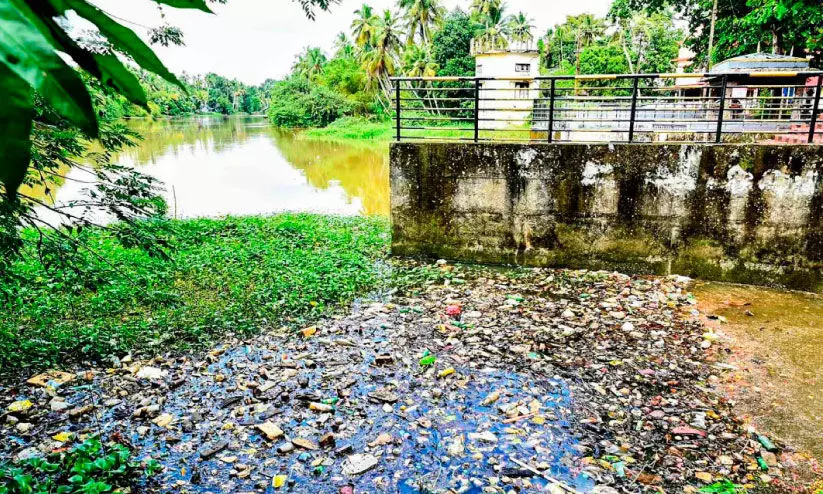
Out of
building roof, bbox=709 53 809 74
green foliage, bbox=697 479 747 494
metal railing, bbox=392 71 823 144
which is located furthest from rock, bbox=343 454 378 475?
building roof, bbox=709 53 809 74

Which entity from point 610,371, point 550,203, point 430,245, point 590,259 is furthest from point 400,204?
point 610,371

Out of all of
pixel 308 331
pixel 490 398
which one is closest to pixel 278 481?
pixel 490 398

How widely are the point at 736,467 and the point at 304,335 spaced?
4.01m

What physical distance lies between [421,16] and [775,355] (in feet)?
111

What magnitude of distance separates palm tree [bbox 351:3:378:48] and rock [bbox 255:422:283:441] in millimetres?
36473

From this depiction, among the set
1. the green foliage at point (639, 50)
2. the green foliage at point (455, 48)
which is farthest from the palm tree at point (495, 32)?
the green foliage at point (639, 50)

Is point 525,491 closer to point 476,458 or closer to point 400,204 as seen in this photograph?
point 476,458

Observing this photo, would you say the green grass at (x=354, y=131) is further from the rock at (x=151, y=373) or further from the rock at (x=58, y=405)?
the rock at (x=58, y=405)

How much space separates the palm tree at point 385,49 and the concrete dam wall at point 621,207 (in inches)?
1114

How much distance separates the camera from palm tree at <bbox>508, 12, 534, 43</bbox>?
38.3 m

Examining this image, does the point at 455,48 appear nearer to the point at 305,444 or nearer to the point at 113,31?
the point at 305,444

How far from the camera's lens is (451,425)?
4250 mm

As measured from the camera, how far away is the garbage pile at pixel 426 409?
12.2 feet

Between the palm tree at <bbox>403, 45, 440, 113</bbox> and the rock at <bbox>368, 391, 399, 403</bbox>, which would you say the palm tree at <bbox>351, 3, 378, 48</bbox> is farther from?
the rock at <bbox>368, 391, 399, 403</bbox>
